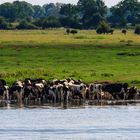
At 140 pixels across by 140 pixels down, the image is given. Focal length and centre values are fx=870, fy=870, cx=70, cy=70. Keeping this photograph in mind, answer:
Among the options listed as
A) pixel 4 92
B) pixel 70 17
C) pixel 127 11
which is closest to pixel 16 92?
pixel 4 92

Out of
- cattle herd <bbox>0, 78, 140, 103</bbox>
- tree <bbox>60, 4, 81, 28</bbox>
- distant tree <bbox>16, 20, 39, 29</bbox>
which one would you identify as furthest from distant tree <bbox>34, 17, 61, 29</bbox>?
cattle herd <bbox>0, 78, 140, 103</bbox>

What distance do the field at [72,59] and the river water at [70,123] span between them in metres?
7.90

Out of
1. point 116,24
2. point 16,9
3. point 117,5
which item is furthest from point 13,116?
point 16,9

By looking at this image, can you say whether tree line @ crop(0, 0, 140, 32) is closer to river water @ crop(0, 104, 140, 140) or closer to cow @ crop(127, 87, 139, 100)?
cow @ crop(127, 87, 139, 100)

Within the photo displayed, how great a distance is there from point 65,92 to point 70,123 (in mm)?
9421

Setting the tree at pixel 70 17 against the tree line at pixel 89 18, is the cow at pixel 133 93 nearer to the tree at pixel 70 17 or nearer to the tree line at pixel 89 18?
the tree line at pixel 89 18

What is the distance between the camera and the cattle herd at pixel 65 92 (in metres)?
40.9

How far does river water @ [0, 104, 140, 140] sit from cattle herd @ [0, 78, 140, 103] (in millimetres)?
2770

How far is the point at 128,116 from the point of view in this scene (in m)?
34.1

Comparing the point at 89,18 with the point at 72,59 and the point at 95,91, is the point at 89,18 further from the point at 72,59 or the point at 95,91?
the point at 95,91

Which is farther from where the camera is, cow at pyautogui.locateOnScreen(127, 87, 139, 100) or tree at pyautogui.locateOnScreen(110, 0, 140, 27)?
tree at pyautogui.locateOnScreen(110, 0, 140, 27)

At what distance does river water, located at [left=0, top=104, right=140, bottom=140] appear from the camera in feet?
93.4

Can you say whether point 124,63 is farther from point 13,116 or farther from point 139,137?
point 139,137

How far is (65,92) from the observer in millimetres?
41312
